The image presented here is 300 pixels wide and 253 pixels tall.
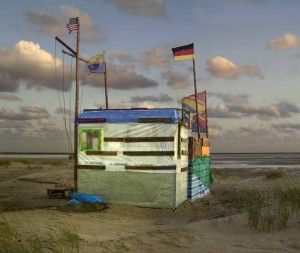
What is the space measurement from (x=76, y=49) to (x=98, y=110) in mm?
2996

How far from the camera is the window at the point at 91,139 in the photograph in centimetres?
1513

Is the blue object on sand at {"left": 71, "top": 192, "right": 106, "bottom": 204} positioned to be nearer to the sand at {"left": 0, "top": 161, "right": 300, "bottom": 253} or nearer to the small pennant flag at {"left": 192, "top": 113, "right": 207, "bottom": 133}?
the sand at {"left": 0, "top": 161, "right": 300, "bottom": 253}

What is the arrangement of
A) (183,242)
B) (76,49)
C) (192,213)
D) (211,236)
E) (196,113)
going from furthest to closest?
(196,113) → (76,49) → (192,213) → (211,236) → (183,242)

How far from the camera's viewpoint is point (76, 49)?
54.2 feet

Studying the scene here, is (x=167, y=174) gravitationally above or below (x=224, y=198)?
above

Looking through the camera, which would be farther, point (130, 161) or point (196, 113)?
point (196, 113)

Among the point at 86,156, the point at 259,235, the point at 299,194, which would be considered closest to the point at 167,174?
the point at 86,156

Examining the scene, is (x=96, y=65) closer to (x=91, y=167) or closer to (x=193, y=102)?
(x=91, y=167)

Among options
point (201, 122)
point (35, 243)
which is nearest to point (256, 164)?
point (201, 122)

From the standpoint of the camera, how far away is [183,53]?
62.3ft

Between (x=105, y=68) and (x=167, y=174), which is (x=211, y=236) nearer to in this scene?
(x=167, y=174)

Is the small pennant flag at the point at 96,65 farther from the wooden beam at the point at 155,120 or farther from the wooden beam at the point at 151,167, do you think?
the wooden beam at the point at 151,167

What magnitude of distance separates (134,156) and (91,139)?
76.6 inches

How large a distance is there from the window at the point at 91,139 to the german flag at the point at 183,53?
19.8 ft
